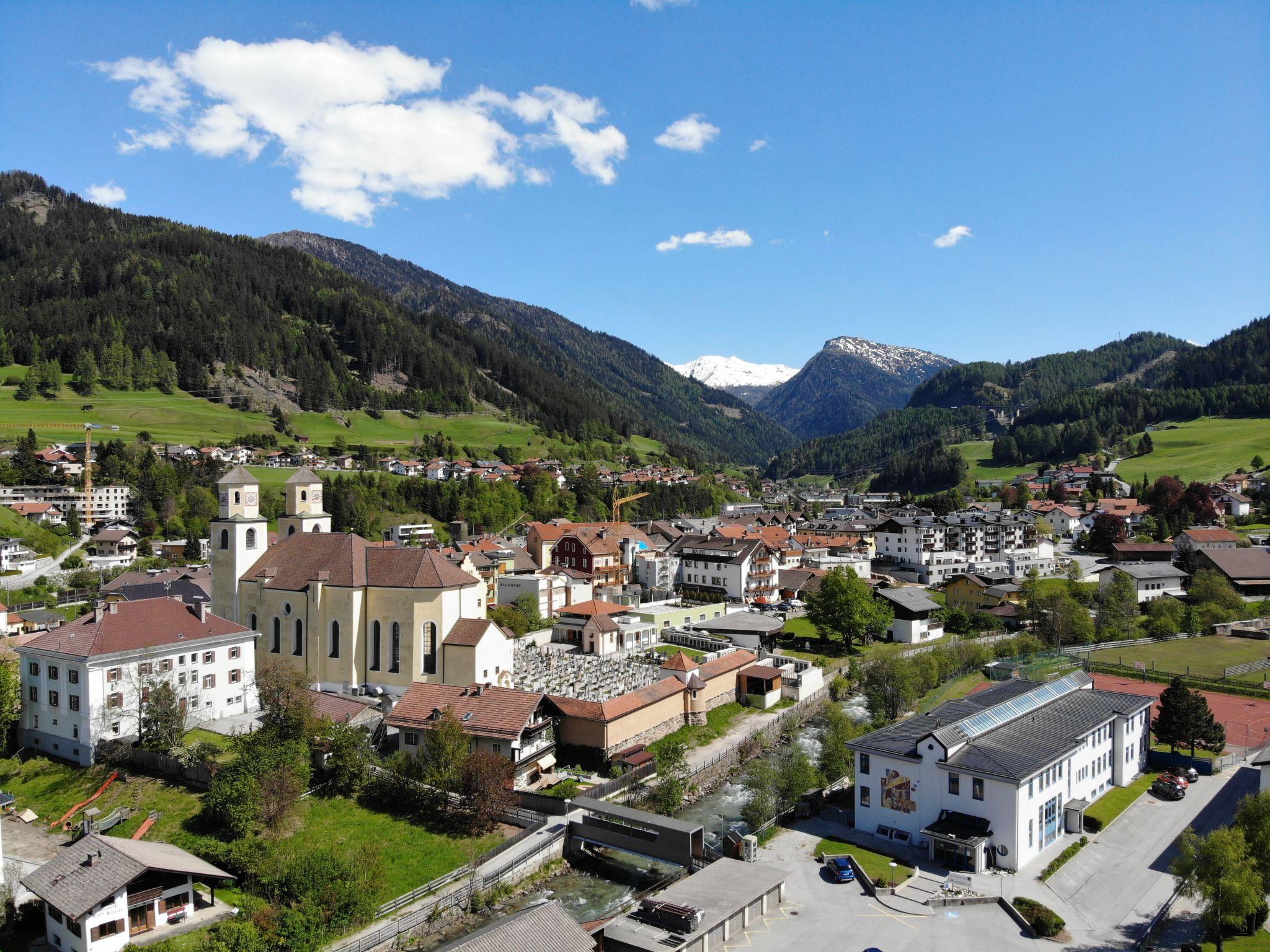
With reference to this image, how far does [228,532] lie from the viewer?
42.5 meters

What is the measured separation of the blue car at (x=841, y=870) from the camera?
25.8 m

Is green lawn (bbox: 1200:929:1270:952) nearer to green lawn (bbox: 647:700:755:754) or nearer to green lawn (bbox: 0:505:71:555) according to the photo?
green lawn (bbox: 647:700:755:754)

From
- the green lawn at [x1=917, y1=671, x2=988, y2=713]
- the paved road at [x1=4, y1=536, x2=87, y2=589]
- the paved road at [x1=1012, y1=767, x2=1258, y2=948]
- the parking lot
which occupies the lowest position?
the paved road at [x1=1012, y1=767, x2=1258, y2=948]

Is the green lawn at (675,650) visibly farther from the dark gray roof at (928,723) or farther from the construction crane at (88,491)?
the construction crane at (88,491)

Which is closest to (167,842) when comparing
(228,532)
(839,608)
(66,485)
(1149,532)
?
(228,532)

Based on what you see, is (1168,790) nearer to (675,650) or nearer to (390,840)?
(675,650)

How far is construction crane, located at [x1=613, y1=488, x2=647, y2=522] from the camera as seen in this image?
114125mm

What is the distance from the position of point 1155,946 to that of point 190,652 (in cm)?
3529

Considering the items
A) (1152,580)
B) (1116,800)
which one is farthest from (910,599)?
(1116,800)

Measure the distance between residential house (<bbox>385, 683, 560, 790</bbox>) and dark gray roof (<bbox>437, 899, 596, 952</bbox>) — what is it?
1004 centimetres

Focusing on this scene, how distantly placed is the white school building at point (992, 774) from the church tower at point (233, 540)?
101 feet

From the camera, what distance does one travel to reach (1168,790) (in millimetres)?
32750

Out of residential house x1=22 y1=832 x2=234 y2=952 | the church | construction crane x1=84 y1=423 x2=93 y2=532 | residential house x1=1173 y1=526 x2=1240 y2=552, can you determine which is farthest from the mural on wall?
construction crane x1=84 y1=423 x2=93 y2=532

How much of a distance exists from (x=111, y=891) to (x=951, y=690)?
39929 mm
